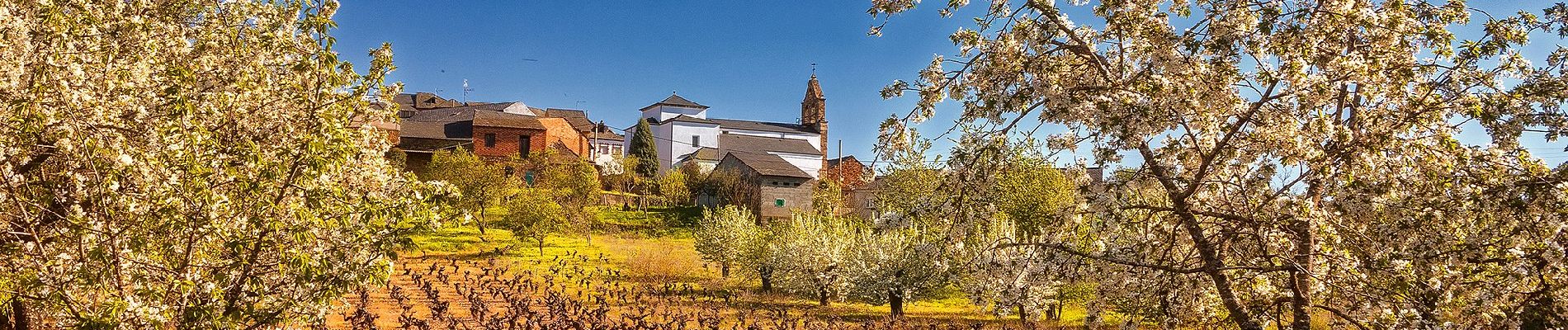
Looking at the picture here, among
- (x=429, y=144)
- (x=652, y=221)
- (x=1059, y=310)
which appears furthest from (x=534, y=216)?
(x=429, y=144)

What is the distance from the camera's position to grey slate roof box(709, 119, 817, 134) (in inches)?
3334

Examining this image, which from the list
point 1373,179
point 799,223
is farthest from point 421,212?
point 799,223

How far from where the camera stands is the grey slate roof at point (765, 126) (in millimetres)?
84688

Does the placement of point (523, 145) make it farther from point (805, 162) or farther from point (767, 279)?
point (767, 279)

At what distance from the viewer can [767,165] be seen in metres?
50.1

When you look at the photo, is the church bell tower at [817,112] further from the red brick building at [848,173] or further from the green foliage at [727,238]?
the green foliage at [727,238]

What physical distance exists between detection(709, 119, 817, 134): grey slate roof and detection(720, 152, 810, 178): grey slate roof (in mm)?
28528

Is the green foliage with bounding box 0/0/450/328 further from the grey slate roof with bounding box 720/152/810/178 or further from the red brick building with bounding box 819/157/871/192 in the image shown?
the red brick building with bounding box 819/157/871/192

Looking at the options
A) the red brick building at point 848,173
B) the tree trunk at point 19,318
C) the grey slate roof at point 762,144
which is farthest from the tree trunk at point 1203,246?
the grey slate roof at point 762,144

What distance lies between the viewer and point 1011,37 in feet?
21.7

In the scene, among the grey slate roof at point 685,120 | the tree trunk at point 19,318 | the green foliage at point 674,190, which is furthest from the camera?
the grey slate roof at point 685,120

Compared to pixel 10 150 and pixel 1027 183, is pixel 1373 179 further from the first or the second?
pixel 1027 183

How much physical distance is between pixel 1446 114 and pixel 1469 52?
1.60ft

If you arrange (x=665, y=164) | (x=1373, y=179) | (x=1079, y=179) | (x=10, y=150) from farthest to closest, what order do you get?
(x=665, y=164), (x=1079, y=179), (x=1373, y=179), (x=10, y=150)
